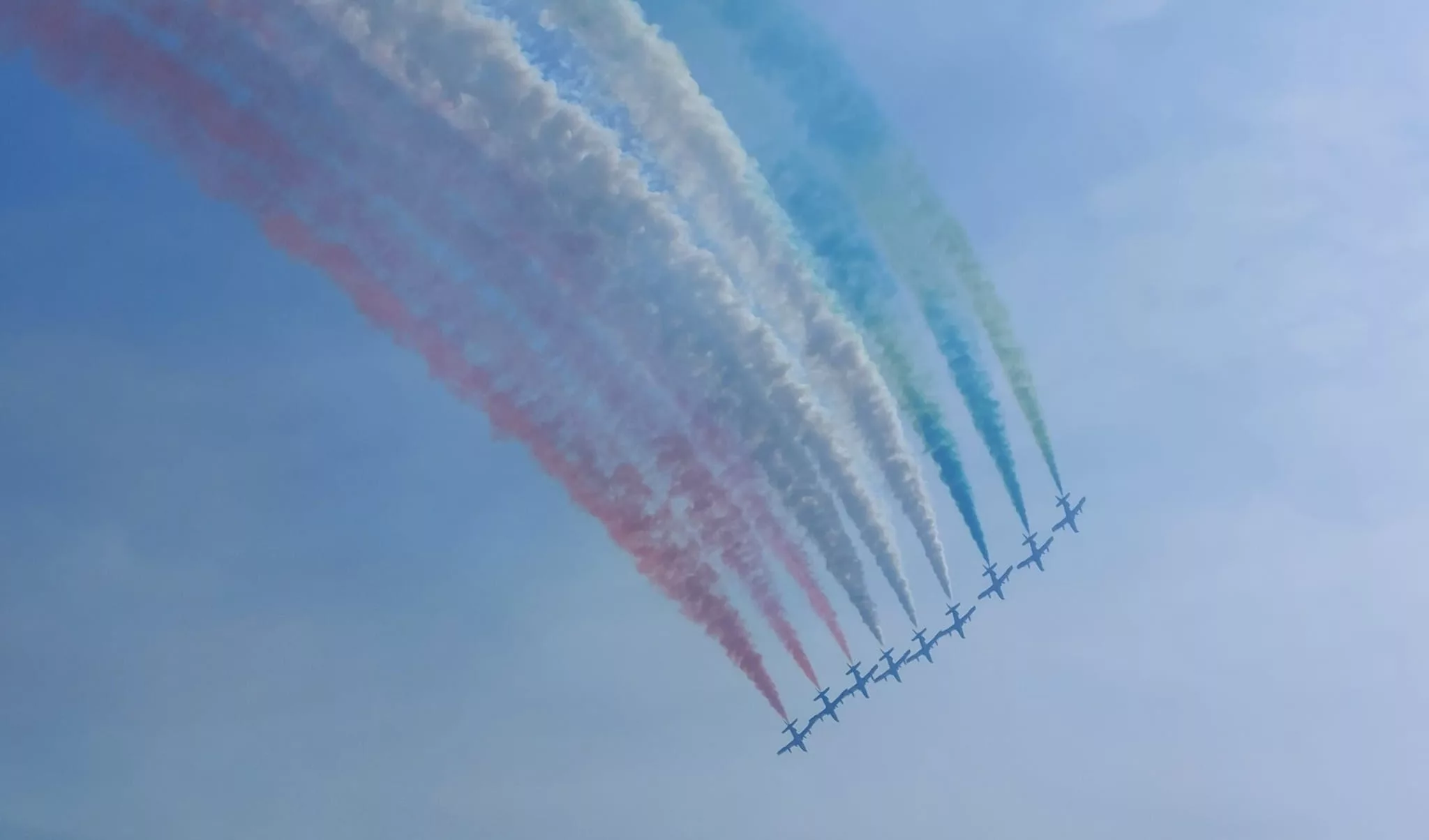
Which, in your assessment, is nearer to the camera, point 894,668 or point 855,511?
point 855,511

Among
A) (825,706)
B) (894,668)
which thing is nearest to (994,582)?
(894,668)

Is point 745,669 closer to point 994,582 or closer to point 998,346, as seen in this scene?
point 998,346

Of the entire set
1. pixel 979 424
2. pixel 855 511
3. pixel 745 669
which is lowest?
pixel 745 669

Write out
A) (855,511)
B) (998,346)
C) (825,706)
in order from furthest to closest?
(825,706)
(998,346)
(855,511)

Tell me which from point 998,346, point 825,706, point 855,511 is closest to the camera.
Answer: point 855,511

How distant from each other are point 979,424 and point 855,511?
3.67 meters

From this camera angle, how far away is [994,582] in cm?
3362

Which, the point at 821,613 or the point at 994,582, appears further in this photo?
the point at 994,582

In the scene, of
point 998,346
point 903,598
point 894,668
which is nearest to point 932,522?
point 903,598

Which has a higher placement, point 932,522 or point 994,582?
point 994,582

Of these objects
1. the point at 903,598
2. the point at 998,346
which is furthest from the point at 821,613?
the point at 998,346

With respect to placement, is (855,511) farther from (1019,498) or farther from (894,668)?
(894,668)

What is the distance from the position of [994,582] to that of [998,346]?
506 inches

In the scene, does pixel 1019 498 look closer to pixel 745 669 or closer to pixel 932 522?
pixel 932 522
